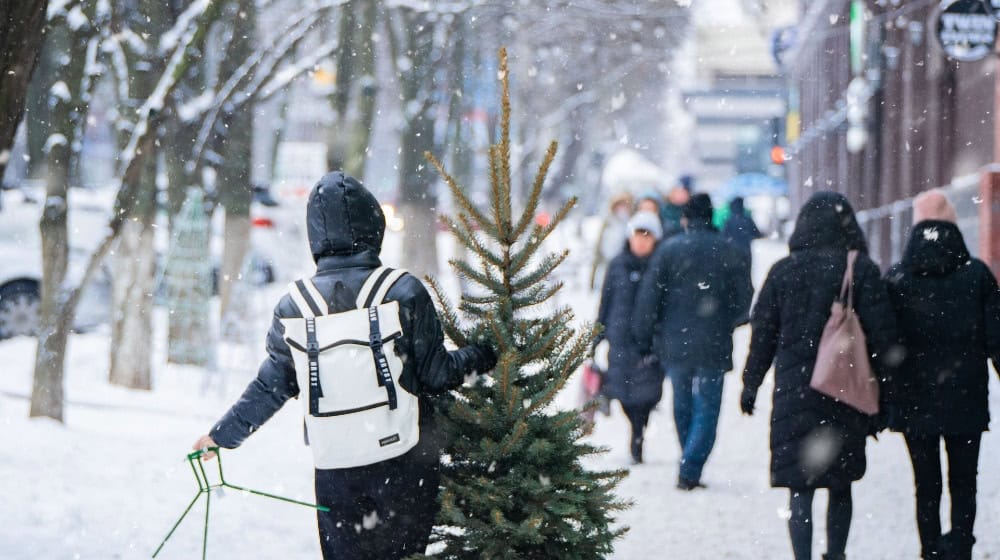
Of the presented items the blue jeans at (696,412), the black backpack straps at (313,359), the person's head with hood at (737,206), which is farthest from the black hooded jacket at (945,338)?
the person's head with hood at (737,206)

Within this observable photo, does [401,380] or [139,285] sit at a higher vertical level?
[139,285]

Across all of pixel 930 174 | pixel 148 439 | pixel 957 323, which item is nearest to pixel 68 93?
pixel 148 439

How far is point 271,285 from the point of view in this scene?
21.2 meters

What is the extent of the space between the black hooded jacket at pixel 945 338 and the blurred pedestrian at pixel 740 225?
7.67m

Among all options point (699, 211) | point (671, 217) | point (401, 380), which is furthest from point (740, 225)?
point (401, 380)

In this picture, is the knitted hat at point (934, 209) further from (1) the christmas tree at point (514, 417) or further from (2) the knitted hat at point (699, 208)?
(2) the knitted hat at point (699, 208)

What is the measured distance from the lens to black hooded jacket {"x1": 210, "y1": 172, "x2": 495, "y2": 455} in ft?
13.3

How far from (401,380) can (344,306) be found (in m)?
0.30

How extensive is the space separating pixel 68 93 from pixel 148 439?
8.37 feet

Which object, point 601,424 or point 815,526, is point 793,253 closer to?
Answer: point 815,526

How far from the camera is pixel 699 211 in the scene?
8398 millimetres

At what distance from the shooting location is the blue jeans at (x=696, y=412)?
8078 mm

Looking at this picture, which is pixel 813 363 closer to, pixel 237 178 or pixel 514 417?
pixel 514 417

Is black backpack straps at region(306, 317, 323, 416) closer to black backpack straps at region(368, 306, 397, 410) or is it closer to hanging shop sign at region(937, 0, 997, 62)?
black backpack straps at region(368, 306, 397, 410)
